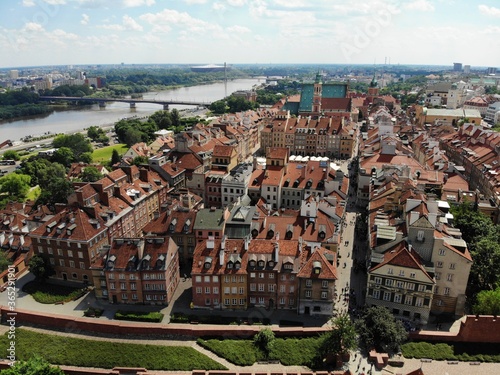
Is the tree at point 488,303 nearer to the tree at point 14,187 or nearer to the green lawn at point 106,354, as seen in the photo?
the green lawn at point 106,354

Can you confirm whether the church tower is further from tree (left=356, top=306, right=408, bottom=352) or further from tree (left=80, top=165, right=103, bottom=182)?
tree (left=356, top=306, right=408, bottom=352)

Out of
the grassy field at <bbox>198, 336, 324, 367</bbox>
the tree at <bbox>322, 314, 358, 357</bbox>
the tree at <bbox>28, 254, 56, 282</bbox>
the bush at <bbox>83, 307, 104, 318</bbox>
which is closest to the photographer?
the tree at <bbox>322, 314, 358, 357</bbox>

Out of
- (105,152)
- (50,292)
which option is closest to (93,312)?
(50,292)

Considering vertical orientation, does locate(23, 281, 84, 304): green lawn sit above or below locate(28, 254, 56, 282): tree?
below

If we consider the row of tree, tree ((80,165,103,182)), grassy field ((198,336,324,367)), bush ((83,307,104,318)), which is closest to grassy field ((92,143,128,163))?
tree ((80,165,103,182))

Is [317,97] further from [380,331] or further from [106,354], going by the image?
[106,354]

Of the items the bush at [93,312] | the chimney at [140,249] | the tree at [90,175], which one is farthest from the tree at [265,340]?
the tree at [90,175]

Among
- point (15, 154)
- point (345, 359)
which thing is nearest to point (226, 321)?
point (345, 359)
